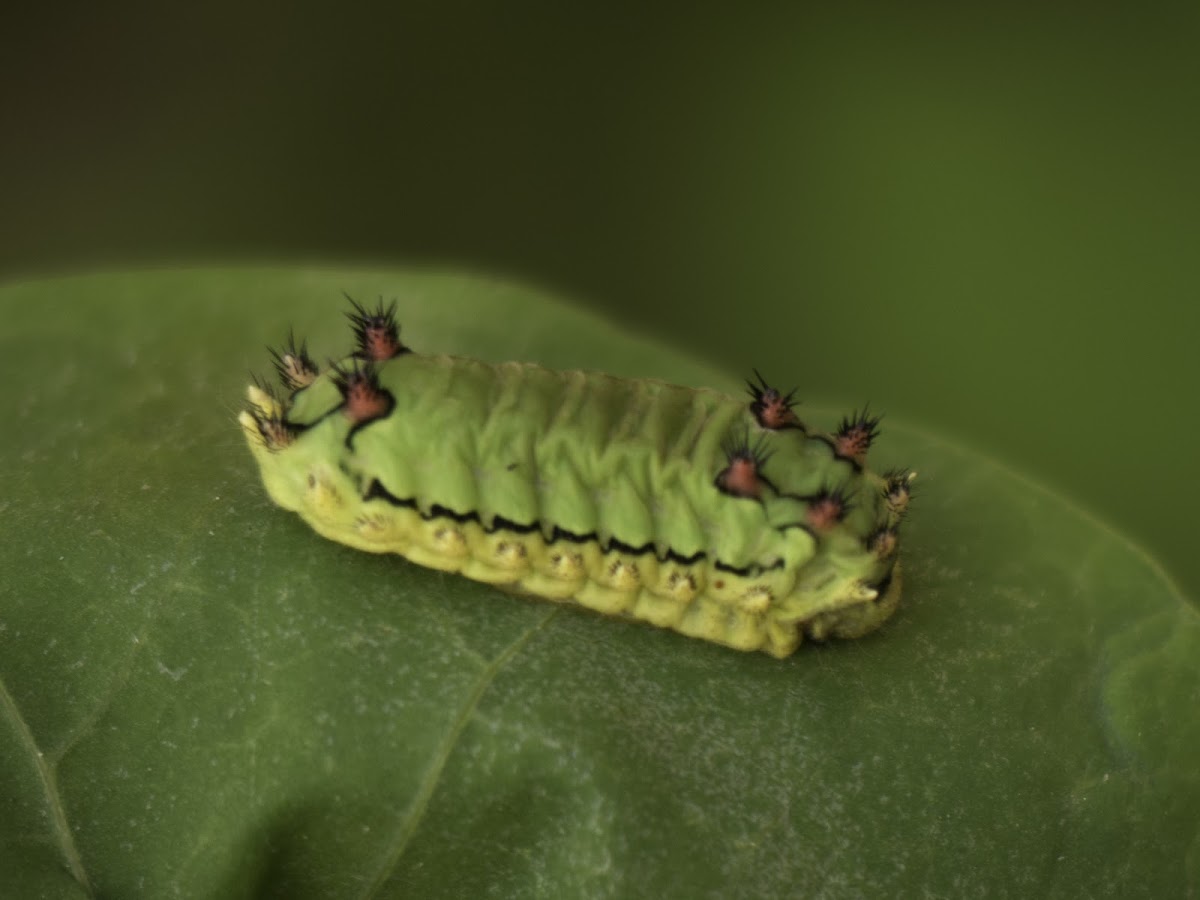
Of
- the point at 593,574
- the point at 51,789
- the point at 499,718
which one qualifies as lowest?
the point at 51,789

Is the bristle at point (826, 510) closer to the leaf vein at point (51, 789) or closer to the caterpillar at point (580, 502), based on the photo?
the caterpillar at point (580, 502)

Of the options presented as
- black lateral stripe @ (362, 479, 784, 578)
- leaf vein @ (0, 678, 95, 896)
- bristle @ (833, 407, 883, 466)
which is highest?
bristle @ (833, 407, 883, 466)

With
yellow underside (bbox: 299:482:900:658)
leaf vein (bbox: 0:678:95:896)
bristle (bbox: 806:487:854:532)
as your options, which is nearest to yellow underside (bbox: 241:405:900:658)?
yellow underside (bbox: 299:482:900:658)

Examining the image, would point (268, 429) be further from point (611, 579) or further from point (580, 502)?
point (611, 579)

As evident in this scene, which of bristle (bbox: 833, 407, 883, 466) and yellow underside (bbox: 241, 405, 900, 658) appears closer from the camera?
yellow underside (bbox: 241, 405, 900, 658)

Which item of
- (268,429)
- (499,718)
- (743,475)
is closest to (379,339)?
(268,429)

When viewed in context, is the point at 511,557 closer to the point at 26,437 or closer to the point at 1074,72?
the point at 26,437

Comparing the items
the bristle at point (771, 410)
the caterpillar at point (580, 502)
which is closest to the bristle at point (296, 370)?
the caterpillar at point (580, 502)

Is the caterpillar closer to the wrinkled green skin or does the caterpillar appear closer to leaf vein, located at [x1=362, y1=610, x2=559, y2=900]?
the wrinkled green skin
